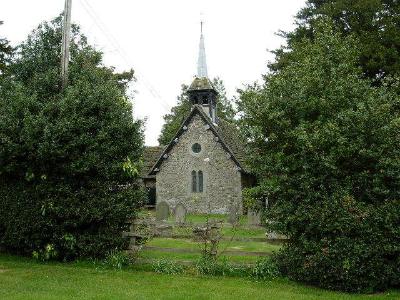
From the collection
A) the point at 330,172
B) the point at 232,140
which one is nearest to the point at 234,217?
the point at 330,172

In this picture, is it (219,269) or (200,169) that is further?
(200,169)

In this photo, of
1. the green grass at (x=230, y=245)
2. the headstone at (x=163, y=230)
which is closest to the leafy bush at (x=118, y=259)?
the headstone at (x=163, y=230)

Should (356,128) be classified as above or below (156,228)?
above

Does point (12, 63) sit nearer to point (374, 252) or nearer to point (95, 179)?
point (95, 179)

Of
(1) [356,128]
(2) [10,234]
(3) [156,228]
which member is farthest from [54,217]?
(1) [356,128]

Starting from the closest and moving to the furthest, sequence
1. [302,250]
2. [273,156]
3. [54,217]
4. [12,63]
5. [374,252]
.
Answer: [374,252] < [302,250] < [273,156] < [54,217] < [12,63]

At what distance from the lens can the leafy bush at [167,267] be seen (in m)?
11.3

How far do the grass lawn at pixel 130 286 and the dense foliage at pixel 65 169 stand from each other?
3.22 ft

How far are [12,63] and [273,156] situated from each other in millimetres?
8322

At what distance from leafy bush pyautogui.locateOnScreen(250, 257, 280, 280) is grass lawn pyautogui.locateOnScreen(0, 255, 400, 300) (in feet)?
0.93

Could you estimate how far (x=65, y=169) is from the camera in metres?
11.9

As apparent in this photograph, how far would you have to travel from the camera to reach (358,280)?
9.69m

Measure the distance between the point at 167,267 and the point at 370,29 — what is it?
22408mm

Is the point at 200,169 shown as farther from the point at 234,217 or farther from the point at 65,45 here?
the point at 65,45
